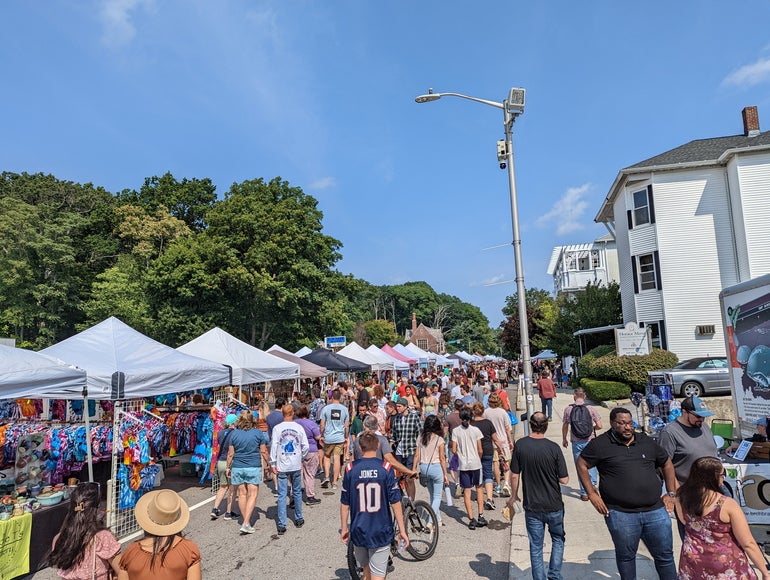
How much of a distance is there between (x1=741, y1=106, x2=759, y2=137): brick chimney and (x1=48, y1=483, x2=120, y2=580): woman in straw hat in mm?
30895

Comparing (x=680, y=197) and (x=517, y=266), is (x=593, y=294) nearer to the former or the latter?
(x=680, y=197)

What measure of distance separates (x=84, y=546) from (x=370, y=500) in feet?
6.82

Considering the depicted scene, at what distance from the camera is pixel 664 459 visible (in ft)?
14.9

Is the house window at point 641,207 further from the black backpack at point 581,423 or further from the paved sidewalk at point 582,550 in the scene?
the paved sidewalk at point 582,550

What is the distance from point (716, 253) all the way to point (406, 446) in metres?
21.7

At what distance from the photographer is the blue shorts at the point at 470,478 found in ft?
23.9

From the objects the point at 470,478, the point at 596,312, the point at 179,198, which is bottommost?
the point at 470,478

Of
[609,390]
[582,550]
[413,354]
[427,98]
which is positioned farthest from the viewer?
[413,354]

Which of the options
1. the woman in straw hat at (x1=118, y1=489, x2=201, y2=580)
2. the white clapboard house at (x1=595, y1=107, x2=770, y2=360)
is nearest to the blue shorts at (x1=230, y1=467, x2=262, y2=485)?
the woman in straw hat at (x1=118, y1=489, x2=201, y2=580)

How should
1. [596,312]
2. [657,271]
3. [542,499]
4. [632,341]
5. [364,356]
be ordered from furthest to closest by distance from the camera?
[596,312]
[657,271]
[364,356]
[632,341]
[542,499]

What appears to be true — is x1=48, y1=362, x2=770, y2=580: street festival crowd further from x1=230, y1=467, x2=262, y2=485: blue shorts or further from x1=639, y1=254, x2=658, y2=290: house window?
x1=639, y1=254, x2=658, y2=290: house window

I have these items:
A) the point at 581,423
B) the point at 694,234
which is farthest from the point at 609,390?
the point at 581,423

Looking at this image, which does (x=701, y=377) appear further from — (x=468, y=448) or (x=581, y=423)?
(x=468, y=448)

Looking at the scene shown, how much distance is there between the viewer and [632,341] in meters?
22.3
